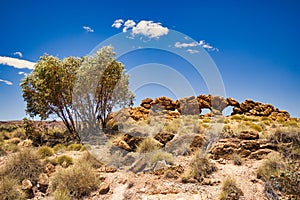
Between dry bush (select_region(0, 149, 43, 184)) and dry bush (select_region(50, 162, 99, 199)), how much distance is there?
36.1 inches

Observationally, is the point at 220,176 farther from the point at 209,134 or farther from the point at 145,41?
the point at 145,41

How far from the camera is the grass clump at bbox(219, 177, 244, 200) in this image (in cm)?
677

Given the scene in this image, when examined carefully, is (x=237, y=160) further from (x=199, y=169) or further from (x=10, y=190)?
(x=10, y=190)

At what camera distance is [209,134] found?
12000 mm

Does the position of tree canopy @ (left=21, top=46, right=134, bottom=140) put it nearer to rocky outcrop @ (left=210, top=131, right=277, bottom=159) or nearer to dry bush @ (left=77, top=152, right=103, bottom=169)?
dry bush @ (left=77, top=152, right=103, bottom=169)

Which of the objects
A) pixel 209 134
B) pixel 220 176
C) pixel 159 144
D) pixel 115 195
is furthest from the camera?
pixel 209 134

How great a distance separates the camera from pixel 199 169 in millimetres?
8375

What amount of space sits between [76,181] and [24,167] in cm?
250

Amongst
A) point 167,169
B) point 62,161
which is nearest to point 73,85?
point 62,161

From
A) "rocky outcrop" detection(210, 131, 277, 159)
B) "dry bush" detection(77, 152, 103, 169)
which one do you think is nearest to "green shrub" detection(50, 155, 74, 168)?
"dry bush" detection(77, 152, 103, 169)

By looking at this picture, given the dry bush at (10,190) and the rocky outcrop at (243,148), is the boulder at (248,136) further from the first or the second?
the dry bush at (10,190)

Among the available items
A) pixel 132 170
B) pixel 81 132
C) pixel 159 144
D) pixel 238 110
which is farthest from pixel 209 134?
pixel 238 110

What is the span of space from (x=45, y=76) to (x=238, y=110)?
23.6 m

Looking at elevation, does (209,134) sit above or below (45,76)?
below
